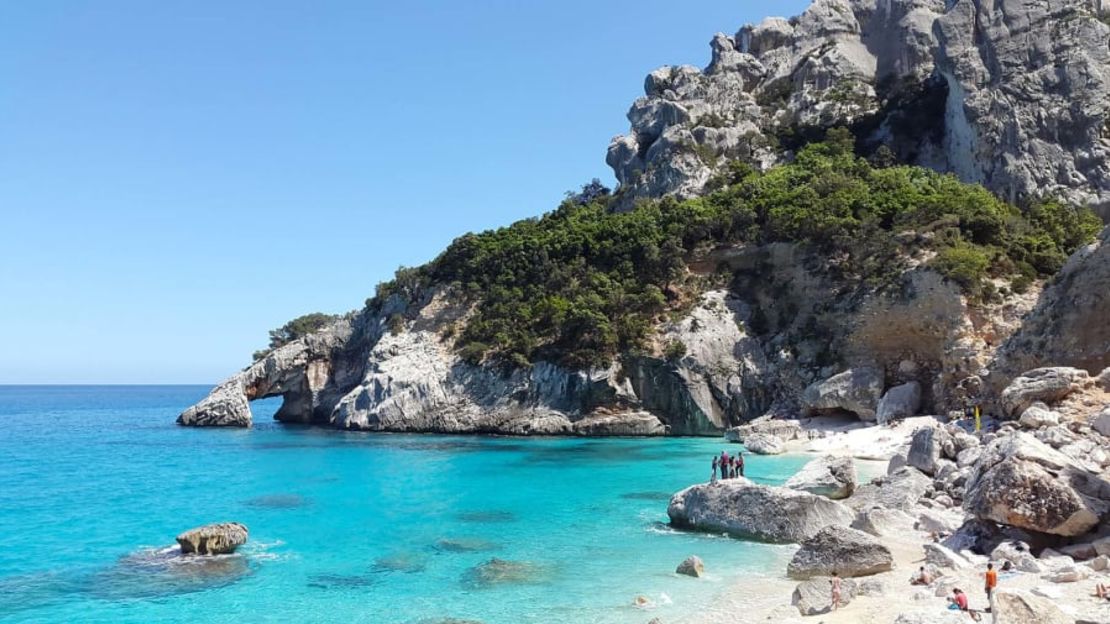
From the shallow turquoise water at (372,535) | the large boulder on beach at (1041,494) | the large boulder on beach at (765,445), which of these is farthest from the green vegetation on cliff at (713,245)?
the large boulder on beach at (1041,494)

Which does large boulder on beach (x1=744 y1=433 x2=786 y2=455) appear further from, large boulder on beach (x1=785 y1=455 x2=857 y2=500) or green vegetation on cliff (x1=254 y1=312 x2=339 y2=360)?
green vegetation on cliff (x1=254 y1=312 x2=339 y2=360)

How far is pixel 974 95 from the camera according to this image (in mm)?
51500

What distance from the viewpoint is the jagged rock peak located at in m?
48.7

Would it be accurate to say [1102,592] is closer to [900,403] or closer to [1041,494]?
[1041,494]

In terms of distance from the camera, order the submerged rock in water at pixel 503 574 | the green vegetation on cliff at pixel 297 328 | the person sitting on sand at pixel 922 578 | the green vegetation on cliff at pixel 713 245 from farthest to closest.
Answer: the green vegetation on cliff at pixel 297 328
the green vegetation on cliff at pixel 713 245
the submerged rock in water at pixel 503 574
the person sitting on sand at pixel 922 578

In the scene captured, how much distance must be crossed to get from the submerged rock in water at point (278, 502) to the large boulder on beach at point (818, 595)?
16720 millimetres

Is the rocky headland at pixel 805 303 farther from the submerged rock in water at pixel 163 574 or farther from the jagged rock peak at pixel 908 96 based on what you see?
the submerged rock in water at pixel 163 574

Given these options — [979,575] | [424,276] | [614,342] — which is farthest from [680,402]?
[979,575]

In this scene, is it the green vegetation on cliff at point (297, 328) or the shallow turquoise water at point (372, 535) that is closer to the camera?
the shallow turquoise water at point (372, 535)

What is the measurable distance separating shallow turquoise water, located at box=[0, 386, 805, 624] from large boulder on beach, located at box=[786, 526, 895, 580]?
64 cm

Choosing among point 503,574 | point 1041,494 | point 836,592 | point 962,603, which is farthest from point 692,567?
point 1041,494

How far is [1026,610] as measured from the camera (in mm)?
9641

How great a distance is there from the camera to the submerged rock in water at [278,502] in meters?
23.7

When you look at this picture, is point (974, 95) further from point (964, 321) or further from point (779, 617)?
point (779, 617)
